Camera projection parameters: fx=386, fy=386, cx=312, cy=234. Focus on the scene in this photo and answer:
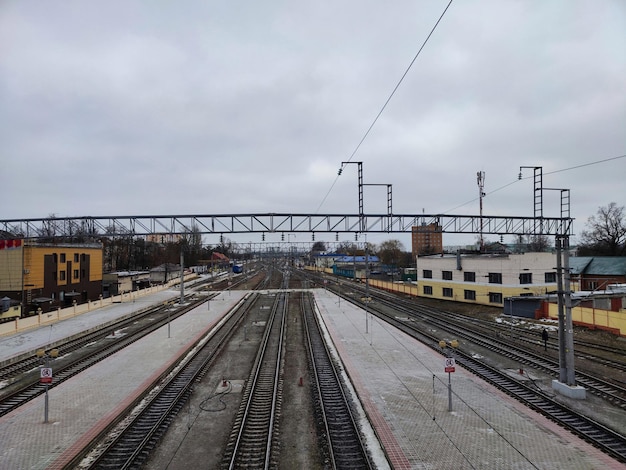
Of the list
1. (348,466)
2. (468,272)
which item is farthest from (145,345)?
(468,272)

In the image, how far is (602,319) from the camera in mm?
27406

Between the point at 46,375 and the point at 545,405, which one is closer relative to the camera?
the point at 46,375

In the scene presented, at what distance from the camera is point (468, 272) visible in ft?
143

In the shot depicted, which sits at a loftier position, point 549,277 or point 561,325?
point 561,325

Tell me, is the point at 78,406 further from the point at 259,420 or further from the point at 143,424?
the point at 259,420

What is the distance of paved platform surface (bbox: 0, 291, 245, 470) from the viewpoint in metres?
9.93

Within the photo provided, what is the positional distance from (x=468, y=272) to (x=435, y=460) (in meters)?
37.1

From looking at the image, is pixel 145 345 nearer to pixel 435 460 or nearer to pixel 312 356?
pixel 312 356

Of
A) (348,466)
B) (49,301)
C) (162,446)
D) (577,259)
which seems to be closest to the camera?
(348,466)

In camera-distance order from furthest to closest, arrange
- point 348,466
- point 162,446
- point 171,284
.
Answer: point 171,284 < point 162,446 < point 348,466

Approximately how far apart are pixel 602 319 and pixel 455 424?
74.9 feet

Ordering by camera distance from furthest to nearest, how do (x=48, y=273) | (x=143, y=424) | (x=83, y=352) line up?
(x=48, y=273) < (x=83, y=352) < (x=143, y=424)

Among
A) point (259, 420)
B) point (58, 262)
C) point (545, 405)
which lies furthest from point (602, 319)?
point (58, 262)

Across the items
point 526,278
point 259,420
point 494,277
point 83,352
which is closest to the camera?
point 259,420
